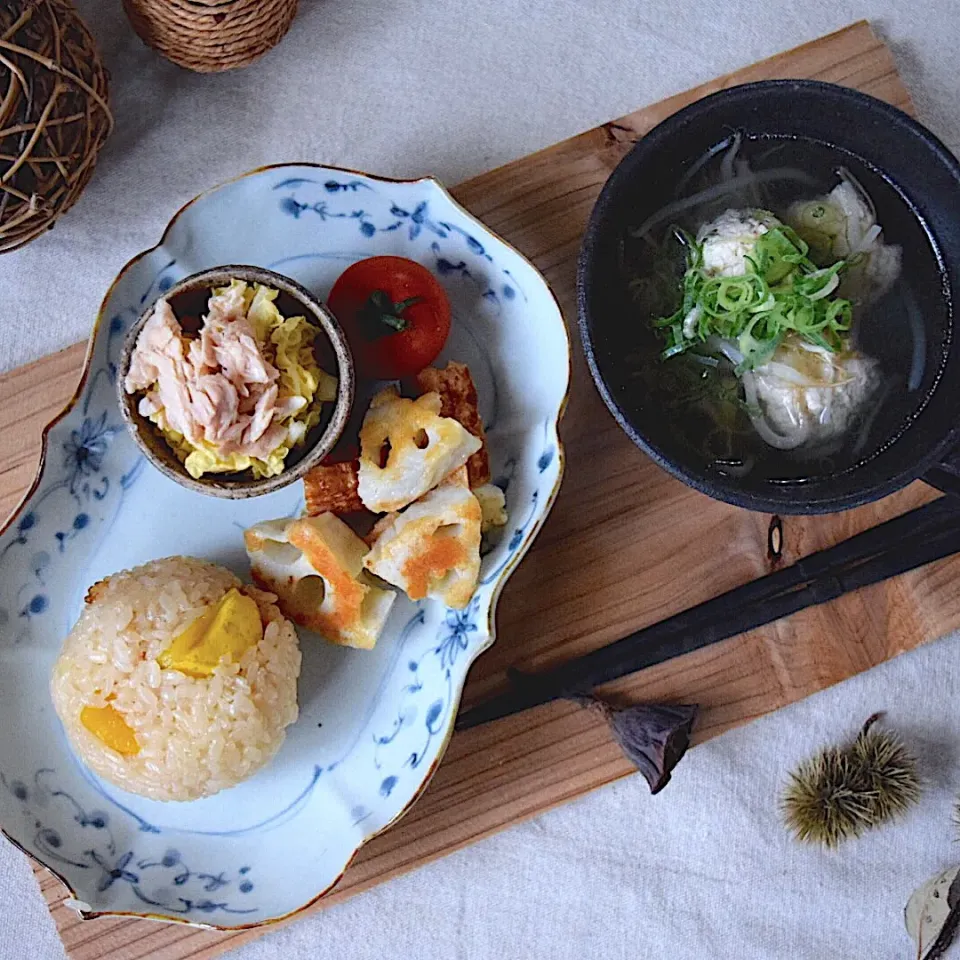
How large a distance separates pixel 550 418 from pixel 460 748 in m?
0.35

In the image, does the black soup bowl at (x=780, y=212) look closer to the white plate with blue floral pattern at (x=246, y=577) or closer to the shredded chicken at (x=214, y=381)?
the white plate with blue floral pattern at (x=246, y=577)

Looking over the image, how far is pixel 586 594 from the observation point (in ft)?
3.69

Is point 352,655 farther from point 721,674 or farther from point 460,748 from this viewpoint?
point 721,674

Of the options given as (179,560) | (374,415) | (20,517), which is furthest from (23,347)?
(374,415)

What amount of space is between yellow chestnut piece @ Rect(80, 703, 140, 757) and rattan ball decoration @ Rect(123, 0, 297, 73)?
2.12 feet

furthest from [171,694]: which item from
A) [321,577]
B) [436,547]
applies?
[436,547]

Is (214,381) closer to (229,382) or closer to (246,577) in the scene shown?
(229,382)

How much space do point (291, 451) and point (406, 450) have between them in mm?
104

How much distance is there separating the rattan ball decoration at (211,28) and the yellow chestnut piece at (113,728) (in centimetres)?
65

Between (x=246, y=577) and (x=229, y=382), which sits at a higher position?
(x=229, y=382)

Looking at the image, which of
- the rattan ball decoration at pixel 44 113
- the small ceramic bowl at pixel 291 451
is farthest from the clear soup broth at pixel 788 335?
the rattan ball decoration at pixel 44 113

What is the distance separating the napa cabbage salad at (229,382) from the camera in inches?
37.1

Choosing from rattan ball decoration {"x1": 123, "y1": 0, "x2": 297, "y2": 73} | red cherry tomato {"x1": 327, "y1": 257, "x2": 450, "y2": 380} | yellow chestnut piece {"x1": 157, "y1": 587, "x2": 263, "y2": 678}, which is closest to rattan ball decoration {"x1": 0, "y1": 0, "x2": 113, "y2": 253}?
rattan ball decoration {"x1": 123, "y1": 0, "x2": 297, "y2": 73}

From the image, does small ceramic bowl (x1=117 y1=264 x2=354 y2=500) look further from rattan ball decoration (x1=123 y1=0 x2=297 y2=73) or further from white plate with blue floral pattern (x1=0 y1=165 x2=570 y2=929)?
rattan ball decoration (x1=123 y1=0 x2=297 y2=73)
